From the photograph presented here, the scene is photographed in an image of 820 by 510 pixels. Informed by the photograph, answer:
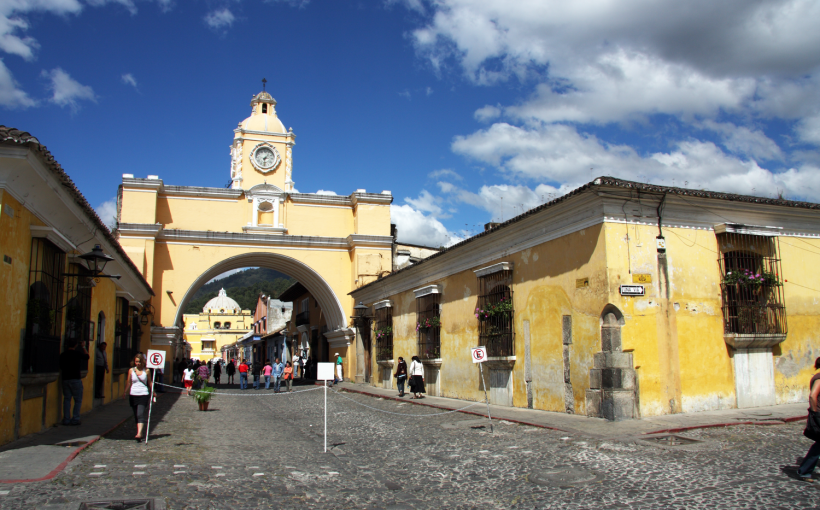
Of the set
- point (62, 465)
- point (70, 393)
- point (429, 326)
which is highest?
point (429, 326)

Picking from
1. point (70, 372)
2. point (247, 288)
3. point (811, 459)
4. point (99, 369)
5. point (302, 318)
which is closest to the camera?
point (811, 459)

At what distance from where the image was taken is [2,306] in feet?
24.6

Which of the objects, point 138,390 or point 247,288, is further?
point 247,288

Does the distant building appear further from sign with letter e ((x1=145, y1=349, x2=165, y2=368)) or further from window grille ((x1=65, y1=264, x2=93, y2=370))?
sign with letter e ((x1=145, y1=349, x2=165, y2=368))

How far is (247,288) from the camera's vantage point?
391 ft

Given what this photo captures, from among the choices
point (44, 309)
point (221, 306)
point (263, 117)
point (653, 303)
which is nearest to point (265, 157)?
point (263, 117)

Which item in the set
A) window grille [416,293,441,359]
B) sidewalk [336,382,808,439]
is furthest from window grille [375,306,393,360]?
sidewalk [336,382,808,439]

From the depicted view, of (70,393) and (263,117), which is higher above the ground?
(263,117)

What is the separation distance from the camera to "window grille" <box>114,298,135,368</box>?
1658 cm

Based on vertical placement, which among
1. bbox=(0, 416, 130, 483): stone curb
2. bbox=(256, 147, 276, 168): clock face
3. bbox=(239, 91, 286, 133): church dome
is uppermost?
bbox=(239, 91, 286, 133): church dome

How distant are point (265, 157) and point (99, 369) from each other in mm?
14903

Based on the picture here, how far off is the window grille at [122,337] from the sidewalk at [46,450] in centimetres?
574

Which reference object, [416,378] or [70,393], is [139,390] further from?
[416,378]

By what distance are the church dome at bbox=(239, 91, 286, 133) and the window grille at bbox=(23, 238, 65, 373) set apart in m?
18.0
